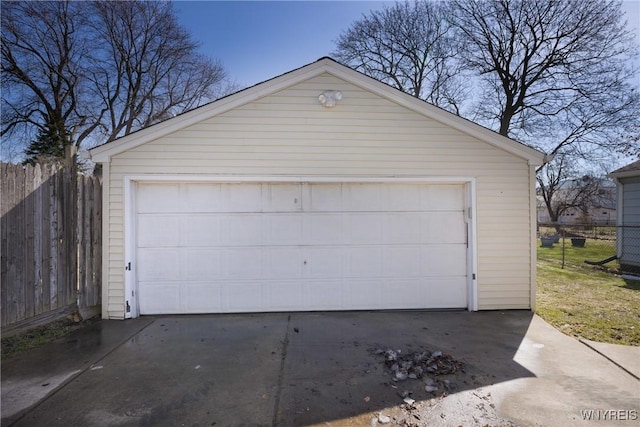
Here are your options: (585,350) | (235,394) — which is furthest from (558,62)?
(235,394)

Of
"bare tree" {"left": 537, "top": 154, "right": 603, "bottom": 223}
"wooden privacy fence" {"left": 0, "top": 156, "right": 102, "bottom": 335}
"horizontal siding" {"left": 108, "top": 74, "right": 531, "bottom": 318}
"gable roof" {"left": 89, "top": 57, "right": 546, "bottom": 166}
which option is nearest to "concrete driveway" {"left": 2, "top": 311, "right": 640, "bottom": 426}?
"wooden privacy fence" {"left": 0, "top": 156, "right": 102, "bottom": 335}

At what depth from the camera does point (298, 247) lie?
551cm

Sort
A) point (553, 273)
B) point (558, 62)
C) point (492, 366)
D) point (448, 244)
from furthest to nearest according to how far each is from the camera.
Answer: point (558, 62) < point (553, 273) < point (448, 244) < point (492, 366)

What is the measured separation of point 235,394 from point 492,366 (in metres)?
2.78

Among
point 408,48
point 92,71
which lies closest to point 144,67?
point 92,71

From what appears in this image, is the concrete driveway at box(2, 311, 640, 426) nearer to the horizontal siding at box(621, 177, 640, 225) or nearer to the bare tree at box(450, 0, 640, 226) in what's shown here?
the horizontal siding at box(621, 177, 640, 225)

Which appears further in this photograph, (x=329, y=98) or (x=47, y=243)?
(x=329, y=98)

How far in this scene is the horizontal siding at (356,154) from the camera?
17.3ft

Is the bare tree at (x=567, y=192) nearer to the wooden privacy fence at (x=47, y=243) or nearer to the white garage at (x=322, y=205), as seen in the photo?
the white garage at (x=322, y=205)

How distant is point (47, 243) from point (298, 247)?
3.65m

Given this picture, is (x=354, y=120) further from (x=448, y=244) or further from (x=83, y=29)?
(x=83, y=29)

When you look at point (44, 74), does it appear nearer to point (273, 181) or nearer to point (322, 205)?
point (273, 181)

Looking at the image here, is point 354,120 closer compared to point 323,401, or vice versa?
point 323,401

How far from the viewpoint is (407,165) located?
546cm
